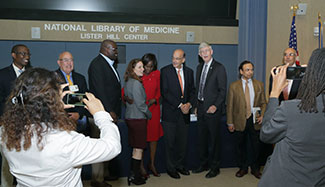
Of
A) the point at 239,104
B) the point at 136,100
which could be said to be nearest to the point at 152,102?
the point at 136,100

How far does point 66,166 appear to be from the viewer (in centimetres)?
136

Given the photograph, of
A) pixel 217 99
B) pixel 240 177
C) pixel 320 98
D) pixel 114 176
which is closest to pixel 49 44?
pixel 114 176

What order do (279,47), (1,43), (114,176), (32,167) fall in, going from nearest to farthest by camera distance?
(32,167), (114,176), (1,43), (279,47)

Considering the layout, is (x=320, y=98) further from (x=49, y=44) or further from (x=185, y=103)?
(x=49, y=44)

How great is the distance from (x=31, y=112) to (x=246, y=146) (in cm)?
346

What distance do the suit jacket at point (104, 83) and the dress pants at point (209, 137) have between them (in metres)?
1.26

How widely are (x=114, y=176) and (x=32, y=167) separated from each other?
277 cm

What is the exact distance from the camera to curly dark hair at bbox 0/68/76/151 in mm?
1349

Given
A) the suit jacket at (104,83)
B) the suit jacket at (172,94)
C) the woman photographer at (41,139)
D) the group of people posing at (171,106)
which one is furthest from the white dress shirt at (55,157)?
the suit jacket at (172,94)

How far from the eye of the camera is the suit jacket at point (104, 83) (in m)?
3.49

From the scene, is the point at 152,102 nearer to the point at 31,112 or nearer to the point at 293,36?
the point at 293,36

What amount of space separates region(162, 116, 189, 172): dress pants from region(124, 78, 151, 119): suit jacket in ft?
1.66

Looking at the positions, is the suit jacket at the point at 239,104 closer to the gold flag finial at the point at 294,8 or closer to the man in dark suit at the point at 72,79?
the gold flag finial at the point at 294,8

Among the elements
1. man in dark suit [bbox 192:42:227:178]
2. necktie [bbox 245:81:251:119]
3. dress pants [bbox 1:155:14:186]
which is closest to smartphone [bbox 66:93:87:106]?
dress pants [bbox 1:155:14:186]
